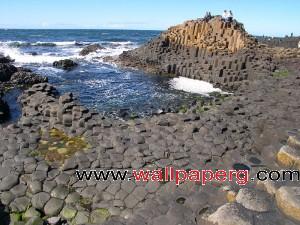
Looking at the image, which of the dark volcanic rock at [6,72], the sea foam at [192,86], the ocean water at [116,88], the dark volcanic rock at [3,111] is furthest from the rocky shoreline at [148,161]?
the dark volcanic rock at [6,72]

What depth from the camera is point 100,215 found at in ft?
24.6

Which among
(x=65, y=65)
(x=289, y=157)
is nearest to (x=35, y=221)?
(x=289, y=157)

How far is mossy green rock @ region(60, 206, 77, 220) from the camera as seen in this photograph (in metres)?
7.59

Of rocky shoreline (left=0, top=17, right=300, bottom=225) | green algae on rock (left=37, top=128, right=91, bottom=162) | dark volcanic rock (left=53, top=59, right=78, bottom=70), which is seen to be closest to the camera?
rocky shoreline (left=0, top=17, right=300, bottom=225)

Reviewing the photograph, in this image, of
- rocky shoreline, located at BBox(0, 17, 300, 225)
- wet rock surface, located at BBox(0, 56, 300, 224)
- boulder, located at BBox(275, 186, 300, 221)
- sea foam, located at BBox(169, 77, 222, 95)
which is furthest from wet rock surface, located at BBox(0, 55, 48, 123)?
boulder, located at BBox(275, 186, 300, 221)

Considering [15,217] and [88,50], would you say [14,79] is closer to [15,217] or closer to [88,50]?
[15,217]

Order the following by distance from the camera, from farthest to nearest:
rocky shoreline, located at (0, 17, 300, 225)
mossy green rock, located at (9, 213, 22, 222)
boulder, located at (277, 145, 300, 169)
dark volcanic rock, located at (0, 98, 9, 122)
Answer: dark volcanic rock, located at (0, 98, 9, 122)
mossy green rock, located at (9, 213, 22, 222)
boulder, located at (277, 145, 300, 169)
rocky shoreline, located at (0, 17, 300, 225)

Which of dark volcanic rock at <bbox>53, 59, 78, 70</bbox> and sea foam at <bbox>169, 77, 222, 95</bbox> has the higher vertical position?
sea foam at <bbox>169, 77, 222, 95</bbox>

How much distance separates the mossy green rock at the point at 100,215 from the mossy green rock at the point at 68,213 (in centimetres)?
47

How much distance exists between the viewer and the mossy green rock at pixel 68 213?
7.59 meters

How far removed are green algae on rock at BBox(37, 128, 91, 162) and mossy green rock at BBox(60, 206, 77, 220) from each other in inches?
77.0

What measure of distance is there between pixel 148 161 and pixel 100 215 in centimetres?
214

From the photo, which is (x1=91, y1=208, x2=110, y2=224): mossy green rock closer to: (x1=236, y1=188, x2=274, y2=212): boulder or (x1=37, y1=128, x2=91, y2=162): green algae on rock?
(x1=37, y1=128, x2=91, y2=162): green algae on rock

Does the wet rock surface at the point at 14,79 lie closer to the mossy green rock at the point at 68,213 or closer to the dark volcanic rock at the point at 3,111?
the dark volcanic rock at the point at 3,111
